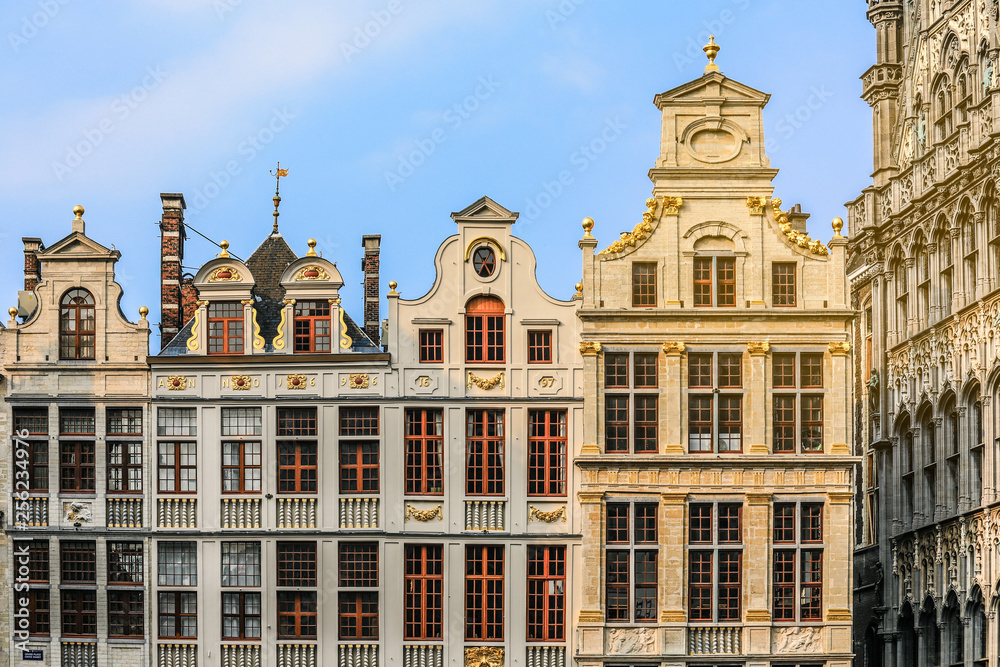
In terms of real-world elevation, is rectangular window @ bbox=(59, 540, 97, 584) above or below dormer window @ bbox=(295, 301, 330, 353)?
below

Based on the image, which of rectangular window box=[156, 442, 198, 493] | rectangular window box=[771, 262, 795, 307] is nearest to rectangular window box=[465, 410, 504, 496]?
rectangular window box=[156, 442, 198, 493]

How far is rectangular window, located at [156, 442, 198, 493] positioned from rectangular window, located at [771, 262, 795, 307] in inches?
603

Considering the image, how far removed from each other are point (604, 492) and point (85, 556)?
13241 millimetres

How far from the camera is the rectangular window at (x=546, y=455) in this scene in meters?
45.6

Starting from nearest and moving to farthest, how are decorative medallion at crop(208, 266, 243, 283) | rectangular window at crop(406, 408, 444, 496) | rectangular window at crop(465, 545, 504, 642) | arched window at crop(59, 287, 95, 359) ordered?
rectangular window at crop(465, 545, 504, 642) → rectangular window at crop(406, 408, 444, 496) → decorative medallion at crop(208, 266, 243, 283) → arched window at crop(59, 287, 95, 359)

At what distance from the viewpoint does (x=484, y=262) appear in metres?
46.6

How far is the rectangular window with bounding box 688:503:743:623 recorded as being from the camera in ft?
148

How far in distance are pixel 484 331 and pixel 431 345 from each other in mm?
1405

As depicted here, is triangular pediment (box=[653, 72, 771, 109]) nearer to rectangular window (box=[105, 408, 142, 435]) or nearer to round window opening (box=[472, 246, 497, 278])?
round window opening (box=[472, 246, 497, 278])

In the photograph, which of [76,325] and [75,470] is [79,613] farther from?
[76,325]

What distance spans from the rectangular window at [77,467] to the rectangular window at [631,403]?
1316cm

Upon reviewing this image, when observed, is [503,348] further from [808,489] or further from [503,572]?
[808,489]

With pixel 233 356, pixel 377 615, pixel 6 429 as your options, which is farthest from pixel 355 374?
pixel 6 429

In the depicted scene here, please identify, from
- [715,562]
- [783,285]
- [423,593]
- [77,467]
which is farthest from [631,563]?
[77,467]
